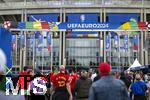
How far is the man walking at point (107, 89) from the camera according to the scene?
6949mm

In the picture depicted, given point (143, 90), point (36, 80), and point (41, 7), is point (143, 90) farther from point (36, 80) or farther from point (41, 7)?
point (41, 7)

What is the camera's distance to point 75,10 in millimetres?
75625

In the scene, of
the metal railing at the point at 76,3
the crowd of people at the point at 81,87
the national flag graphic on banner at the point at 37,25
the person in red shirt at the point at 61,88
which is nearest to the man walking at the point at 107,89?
the crowd of people at the point at 81,87

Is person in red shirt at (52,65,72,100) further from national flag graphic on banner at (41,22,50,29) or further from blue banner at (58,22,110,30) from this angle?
national flag graphic on banner at (41,22,50,29)

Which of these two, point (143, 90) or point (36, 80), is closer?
point (36, 80)

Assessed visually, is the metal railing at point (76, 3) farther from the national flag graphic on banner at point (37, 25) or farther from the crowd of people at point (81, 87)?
the crowd of people at point (81, 87)

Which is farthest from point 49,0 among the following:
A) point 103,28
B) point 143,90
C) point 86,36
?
point 143,90

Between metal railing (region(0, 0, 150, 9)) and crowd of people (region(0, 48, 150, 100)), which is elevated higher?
metal railing (region(0, 0, 150, 9))

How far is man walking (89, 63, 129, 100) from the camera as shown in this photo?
6.95 meters

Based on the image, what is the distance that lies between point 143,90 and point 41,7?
197ft

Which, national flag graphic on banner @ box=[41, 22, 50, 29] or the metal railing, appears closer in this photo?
national flag graphic on banner @ box=[41, 22, 50, 29]

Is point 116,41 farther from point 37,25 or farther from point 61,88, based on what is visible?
point 61,88

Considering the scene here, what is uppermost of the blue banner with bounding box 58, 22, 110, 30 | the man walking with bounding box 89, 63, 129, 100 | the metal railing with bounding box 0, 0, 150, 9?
the metal railing with bounding box 0, 0, 150, 9

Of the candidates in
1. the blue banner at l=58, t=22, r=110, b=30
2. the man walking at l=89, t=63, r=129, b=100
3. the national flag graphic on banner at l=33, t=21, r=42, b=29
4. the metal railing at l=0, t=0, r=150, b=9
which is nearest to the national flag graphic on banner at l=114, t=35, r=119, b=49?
the metal railing at l=0, t=0, r=150, b=9
